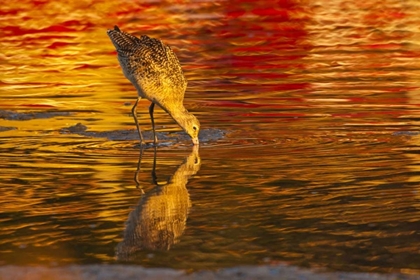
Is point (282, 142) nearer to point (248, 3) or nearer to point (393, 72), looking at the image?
point (393, 72)

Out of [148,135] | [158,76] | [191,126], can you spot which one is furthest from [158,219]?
[158,76]

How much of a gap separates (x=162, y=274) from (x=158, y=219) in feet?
3.90

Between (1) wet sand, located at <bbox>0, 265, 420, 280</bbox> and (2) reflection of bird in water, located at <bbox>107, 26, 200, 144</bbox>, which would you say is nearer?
(1) wet sand, located at <bbox>0, 265, 420, 280</bbox>

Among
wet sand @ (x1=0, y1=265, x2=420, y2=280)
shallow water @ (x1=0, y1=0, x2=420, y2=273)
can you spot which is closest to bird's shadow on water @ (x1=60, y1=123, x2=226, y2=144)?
shallow water @ (x1=0, y1=0, x2=420, y2=273)

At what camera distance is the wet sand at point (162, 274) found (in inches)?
218

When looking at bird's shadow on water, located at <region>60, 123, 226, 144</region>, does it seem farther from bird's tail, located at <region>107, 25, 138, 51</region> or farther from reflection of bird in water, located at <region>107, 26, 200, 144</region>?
bird's tail, located at <region>107, 25, 138, 51</region>

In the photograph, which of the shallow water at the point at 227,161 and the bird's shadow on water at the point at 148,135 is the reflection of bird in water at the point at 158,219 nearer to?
the shallow water at the point at 227,161

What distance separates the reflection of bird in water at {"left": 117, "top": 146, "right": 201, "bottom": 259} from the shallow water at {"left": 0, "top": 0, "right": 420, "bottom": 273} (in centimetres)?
1

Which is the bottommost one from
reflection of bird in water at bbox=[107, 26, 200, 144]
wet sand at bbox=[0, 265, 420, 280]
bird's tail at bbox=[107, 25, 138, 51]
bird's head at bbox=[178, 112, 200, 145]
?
bird's head at bbox=[178, 112, 200, 145]

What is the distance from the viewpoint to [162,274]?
18.4 ft

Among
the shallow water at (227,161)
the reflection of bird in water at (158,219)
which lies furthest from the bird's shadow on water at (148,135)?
the reflection of bird in water at (158,219)

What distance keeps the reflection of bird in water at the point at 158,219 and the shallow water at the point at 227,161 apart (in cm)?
1

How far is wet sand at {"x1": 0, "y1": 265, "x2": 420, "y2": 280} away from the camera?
5527 millimetres

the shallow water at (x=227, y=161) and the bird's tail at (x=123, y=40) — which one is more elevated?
the bird's tail at (x=123, y=40)
